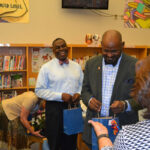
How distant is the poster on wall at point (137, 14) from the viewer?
4.95 m

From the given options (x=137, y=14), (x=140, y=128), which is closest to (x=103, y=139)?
(x=140, y=128)

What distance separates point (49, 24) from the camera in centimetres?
445

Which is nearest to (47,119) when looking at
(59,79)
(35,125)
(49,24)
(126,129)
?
(59,79)

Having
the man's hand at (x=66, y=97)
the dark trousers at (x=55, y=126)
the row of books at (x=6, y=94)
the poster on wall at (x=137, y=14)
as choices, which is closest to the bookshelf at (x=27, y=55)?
the row of books at (x=6, y=94)

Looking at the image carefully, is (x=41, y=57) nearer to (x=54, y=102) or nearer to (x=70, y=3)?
(x=70, y=3)

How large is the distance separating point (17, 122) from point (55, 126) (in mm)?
702

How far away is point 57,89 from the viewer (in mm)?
2623

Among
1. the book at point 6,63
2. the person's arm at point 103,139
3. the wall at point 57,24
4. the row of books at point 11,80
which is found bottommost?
the row of books at point 11,80

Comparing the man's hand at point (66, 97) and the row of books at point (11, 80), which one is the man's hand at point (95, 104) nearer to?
the man's hand at point (66, 97)

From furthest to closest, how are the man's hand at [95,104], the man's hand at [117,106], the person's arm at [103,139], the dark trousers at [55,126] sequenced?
the dark trousers at [55,126], the man's hand at [95,104], the man's hand at [117,106], the person's arm at [103,139]

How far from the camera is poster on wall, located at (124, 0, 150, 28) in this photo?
4.95 m

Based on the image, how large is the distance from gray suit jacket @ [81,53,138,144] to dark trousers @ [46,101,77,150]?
70cm

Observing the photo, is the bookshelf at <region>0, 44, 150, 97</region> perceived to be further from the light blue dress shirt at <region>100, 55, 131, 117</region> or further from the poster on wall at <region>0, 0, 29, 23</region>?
the light blue dress shirt at <region>100, 55, 131, 117</region>

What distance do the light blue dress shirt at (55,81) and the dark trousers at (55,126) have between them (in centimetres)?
12
